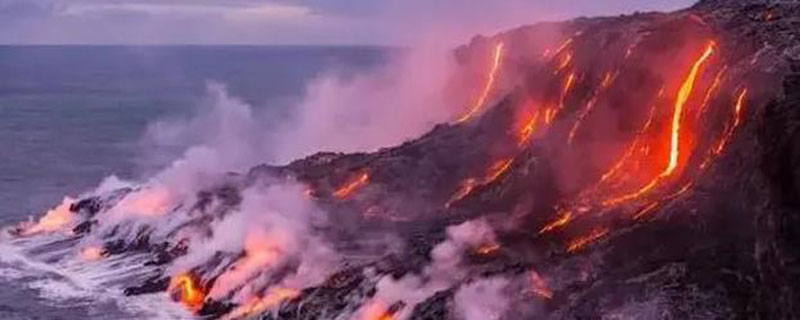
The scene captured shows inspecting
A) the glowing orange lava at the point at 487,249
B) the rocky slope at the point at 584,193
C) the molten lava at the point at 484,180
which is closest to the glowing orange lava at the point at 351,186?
the rocky slope at the point at 584,193

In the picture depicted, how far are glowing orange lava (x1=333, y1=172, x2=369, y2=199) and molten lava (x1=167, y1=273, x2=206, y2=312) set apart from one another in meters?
14.6

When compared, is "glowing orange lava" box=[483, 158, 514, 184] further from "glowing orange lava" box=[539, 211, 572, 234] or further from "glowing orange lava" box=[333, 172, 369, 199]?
"glowing orange lava" box=[539, 211, 572, 234]

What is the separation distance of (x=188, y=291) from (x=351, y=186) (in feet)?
56.9

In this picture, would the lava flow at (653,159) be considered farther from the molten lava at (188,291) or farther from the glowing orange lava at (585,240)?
the molten lava at (188,291)

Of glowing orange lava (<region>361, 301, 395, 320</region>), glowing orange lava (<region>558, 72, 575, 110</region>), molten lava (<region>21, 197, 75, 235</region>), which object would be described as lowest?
glowing orange lava (<region>361, 301, 395, 320</region>)

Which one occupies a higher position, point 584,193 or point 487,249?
point 584,193

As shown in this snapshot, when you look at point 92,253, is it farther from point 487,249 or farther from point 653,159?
point 653,159

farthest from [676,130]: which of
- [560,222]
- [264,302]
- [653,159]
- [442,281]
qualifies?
[264,302]

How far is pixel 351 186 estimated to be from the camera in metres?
80.6

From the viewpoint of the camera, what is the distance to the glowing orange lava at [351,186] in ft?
261

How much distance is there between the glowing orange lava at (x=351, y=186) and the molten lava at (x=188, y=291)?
14.6m

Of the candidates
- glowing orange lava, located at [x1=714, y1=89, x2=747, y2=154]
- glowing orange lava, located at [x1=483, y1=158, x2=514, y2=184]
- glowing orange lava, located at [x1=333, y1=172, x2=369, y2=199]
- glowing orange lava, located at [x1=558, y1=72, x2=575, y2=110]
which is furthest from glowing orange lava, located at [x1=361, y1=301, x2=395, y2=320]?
glowing orange lava, located at [x1=558, y1=72, x2=575, y2=110]

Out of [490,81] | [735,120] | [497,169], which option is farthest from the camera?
[490,81]

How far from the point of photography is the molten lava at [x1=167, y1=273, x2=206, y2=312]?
214ft
